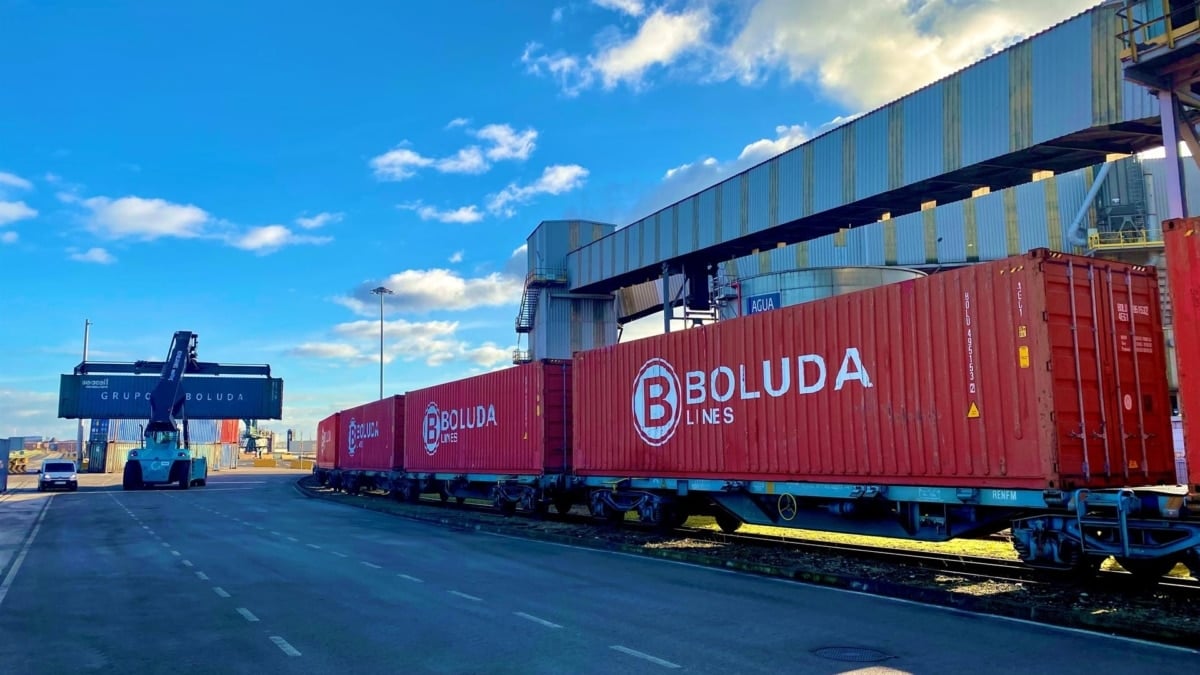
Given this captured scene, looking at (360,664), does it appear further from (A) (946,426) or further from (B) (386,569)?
(A) (946,426)

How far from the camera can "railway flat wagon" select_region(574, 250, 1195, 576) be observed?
9422 millimetres

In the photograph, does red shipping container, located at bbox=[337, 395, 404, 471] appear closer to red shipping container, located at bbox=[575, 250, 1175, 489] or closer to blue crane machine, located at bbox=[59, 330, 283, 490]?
blue crane machine, located at bbox=[59, 330, 283, 490]

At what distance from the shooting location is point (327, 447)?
44.2 meters

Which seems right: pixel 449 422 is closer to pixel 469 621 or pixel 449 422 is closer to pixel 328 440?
pixel 469 621

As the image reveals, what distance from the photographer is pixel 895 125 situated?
2462 centimetres

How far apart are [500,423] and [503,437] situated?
1.55 ft

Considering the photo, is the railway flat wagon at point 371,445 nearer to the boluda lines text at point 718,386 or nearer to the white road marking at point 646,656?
the boluda lines text at point 718,386

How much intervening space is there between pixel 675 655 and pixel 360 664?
2.69 meters

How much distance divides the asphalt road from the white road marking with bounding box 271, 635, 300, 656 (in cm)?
4

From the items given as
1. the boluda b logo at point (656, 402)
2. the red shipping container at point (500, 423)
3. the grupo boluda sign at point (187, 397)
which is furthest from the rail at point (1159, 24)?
the grupo boluda sign at point (187, 397)

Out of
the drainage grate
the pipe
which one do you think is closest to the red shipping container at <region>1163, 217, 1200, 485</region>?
the drainage grate

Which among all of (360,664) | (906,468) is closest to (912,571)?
(906,468)

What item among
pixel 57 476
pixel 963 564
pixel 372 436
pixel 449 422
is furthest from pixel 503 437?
pixel 57 476

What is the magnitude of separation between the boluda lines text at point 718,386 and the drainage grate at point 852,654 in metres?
5.21
